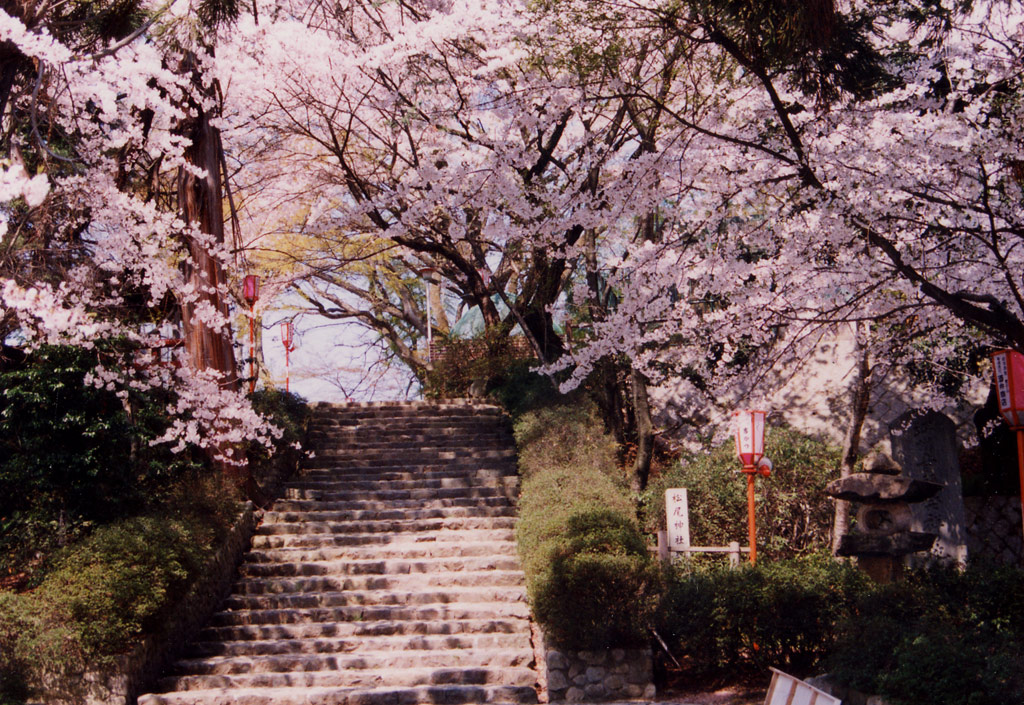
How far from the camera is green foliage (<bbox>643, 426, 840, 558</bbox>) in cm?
1199

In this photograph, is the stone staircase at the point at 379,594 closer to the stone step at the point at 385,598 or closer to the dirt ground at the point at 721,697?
the stone step at the point at 385,598

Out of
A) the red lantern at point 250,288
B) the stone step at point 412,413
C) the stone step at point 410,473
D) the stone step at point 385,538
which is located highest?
the red lantern at point 250,288

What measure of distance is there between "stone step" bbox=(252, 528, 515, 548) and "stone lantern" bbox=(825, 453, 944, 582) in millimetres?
4493

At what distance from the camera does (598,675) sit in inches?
335

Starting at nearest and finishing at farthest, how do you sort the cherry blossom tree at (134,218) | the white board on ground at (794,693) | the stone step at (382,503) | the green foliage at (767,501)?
the white board on ground at (794,693)
the cherry blossom tree at (134,218)
the green foliage at (767,501)
the stone step at (382,503)

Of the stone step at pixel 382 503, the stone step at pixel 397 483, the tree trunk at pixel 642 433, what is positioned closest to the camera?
the tree trunk at pixel 642 433

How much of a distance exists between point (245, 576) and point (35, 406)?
3228mm

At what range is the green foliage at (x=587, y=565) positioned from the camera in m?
8.46

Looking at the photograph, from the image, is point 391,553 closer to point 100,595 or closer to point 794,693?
point 100,595

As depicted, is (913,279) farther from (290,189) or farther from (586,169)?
(290,189)

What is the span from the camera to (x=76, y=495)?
9.78 m

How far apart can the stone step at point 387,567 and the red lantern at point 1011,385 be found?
222 inches

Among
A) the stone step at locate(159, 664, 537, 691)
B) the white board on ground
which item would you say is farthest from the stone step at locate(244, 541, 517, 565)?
the white board on ground

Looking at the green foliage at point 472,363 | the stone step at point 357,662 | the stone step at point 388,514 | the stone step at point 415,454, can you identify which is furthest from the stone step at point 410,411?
the stone step at point 357,662
